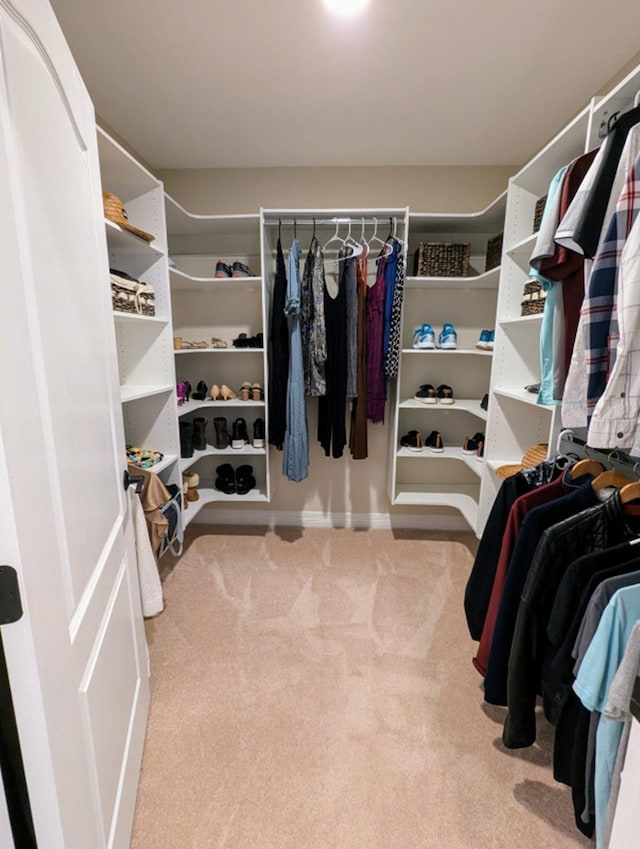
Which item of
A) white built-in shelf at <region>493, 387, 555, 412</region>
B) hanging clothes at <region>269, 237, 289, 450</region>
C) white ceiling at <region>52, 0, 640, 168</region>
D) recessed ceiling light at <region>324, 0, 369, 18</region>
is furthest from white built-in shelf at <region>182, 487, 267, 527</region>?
recessed ceiling light at <region>324, 0, 369, 18</region>

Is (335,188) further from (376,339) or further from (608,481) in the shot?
(608,481)

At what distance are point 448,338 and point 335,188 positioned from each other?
120cm

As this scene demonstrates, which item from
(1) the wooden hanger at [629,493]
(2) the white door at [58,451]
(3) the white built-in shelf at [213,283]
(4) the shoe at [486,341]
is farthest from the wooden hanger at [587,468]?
(3) the white built-in shelf at [213,283]

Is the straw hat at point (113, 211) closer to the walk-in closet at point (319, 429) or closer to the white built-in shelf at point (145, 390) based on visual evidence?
the walk-in closet at point (319, 429)

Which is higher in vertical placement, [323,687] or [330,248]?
[330,248]

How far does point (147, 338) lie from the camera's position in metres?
1.97

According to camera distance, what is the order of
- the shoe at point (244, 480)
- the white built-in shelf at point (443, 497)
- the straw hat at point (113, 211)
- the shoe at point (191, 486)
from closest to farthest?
1. the straw hat at point (113, 211)
2. the shoe at point (191, 486)
3. the white built-in shelf at point (443, 497)
4. the shoe at point (244, 480)

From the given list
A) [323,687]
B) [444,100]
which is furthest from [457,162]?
[323,687]

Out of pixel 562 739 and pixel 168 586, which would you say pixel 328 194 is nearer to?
pixel 168 586

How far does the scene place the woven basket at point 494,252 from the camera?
2080 mm

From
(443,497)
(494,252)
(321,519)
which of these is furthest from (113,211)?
(443,497)

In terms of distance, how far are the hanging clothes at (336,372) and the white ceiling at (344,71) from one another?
705 mm

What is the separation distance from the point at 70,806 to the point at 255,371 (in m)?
2.27

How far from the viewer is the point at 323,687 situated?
160cm
